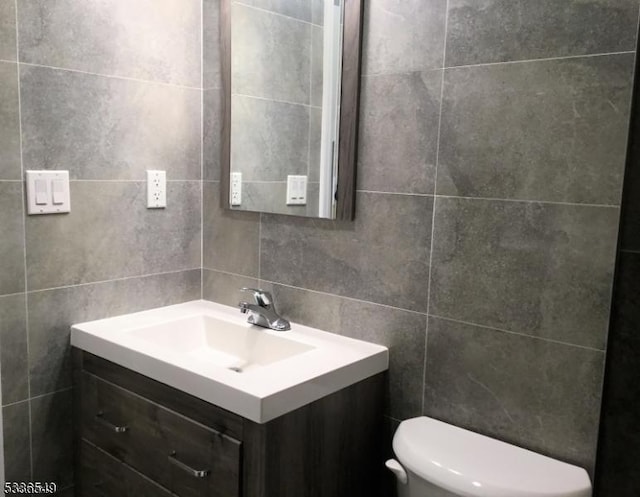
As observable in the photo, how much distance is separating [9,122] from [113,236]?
474mm

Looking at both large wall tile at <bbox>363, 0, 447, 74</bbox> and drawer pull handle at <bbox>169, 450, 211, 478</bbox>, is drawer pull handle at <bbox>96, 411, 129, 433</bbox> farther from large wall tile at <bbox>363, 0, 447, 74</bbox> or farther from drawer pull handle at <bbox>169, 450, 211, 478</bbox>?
large wall tile at <bbox>363, 0, 447, 74</bbox>

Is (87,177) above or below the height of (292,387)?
above

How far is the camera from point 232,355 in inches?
73.9

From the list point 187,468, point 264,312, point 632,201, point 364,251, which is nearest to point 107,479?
point 187,468

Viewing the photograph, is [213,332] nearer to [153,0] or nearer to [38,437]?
[38,437]

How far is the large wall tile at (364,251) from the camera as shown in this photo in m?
1.56

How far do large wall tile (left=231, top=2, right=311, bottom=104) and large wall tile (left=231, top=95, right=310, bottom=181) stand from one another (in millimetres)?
41

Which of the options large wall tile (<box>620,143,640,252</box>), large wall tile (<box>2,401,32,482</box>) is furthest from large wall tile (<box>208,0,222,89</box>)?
large wall tile (<box>620,143,640,252</box>)

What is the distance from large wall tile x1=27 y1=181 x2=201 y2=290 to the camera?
1724 mm

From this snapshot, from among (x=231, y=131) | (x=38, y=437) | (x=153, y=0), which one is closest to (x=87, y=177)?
(x=231, y=131)

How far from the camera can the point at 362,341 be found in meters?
1.70

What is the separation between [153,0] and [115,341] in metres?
1.15

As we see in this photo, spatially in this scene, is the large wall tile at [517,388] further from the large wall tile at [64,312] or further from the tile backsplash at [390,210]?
the large wall tile at [64,312]

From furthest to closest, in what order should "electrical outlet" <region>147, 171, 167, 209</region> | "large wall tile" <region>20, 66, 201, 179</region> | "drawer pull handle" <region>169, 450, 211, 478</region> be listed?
"electrical outlet" <region>147, 171, 167, 209</region>, "large wall tile" <region>20, 66, 201, 179</region>, "drawer pull handle" <region>169, 450, 211, 478</region>
